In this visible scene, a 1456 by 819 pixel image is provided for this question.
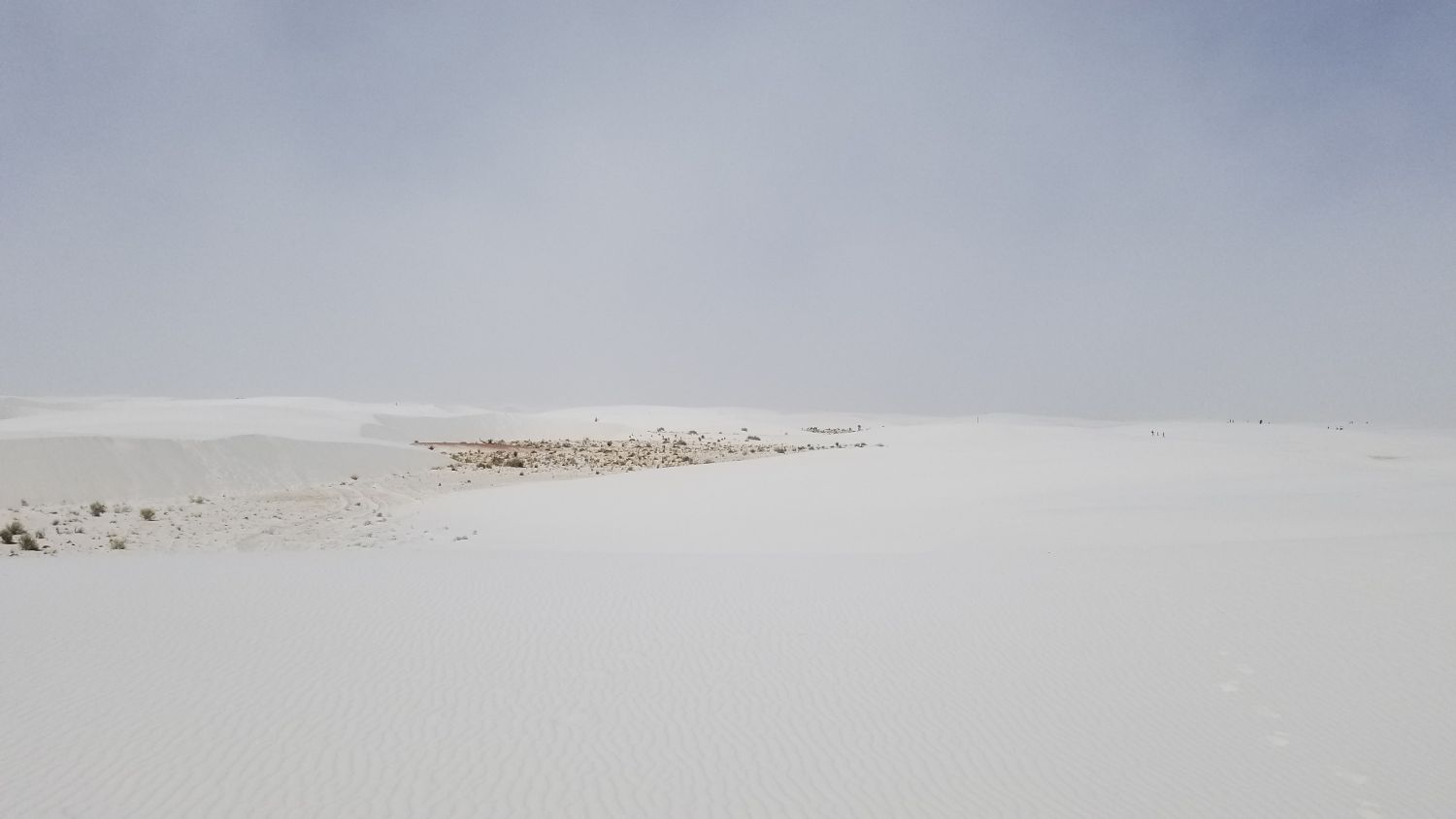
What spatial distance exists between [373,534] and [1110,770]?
13.1 m

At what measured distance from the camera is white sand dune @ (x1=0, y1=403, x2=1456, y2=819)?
3.71 m

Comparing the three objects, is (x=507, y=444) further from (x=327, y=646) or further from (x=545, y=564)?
(x=327, y=646)

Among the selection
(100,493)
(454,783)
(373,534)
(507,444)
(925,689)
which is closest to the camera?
(454,783)

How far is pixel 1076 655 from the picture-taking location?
5676 millimetres

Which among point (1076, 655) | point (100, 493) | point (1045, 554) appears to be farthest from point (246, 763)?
point (100, 493)

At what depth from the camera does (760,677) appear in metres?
5.31

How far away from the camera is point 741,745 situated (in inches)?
166

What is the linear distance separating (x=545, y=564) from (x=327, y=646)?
3.92 meters

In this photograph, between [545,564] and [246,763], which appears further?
[545,564]

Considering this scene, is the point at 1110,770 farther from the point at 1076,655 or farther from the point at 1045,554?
the point at 1045,554

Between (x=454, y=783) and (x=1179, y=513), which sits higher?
(x=1179, y=513)

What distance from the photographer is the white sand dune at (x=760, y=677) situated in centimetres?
371

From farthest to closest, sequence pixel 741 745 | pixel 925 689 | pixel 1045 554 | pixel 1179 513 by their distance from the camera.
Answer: pixel 1179 513 < pixel 1045 554 < pixel 925 689 < pixel 741 745

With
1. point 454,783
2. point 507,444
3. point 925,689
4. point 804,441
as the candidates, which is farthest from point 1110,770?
point 804,441
